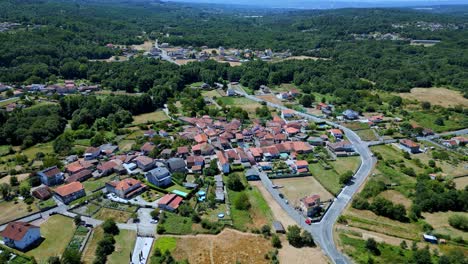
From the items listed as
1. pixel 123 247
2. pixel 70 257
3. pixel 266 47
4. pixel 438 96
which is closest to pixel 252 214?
pixel 123 247

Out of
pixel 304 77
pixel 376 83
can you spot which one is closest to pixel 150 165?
pixel 304 77

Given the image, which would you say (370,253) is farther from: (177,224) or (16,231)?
(16,231)

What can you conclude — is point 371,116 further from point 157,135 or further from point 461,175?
point 157,135

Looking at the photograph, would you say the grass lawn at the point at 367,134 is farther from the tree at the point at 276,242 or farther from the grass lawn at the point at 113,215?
the grass lawn at the point at 113,215

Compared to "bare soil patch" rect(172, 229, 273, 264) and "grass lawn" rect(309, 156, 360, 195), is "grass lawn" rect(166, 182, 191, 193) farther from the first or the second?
"grass lawn" rect(309, 156, 360, 195)

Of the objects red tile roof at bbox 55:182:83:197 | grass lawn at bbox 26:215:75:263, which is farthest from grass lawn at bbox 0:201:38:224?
grass lawn at bbox 26:215:75:263

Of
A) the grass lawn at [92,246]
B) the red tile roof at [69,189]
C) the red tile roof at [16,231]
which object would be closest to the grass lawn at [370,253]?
the grass lawn at [92,246]
